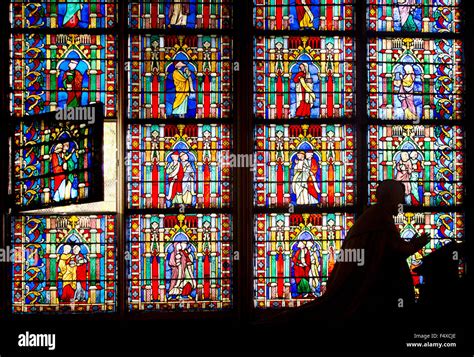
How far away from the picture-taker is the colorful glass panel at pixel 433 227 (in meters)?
6.36

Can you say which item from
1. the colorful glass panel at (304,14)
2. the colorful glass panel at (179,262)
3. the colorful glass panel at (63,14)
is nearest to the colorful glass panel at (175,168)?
the colorful glass panel at (179,262)

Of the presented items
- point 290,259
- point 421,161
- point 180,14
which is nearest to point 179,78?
point 180,14

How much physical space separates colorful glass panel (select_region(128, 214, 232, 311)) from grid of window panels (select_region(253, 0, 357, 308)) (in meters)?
0.33

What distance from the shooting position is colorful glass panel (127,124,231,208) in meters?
6.21

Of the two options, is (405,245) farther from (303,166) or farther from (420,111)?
(420,111)

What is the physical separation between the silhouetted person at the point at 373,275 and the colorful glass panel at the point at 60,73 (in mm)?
2459

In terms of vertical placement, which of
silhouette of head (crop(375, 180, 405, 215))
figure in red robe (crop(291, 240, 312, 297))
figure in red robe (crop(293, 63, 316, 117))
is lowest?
figure in red robe (crop(291, 240, 312, 297))

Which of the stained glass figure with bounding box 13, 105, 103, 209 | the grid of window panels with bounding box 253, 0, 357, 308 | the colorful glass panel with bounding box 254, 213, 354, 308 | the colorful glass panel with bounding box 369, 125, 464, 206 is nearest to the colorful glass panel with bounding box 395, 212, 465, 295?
the colorful glass panel with bounding box 369, 125, 464, 206

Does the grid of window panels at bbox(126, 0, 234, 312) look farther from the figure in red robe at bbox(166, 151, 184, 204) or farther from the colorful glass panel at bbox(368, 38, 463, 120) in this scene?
the colorful glass panel at bbox(368, 38, 463, 120)

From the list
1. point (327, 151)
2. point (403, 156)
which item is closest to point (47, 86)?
point (327, 151)

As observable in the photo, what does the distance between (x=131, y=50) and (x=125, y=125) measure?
2.22ft

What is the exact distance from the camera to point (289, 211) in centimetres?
626

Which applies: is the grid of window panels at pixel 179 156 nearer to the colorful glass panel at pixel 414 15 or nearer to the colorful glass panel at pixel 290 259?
the colorful glass panel at pixel 290 259

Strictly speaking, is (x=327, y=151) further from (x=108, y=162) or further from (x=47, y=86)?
(x=47, y=86)
